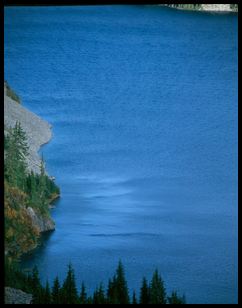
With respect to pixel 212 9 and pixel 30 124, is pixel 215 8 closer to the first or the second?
pixel 212 9

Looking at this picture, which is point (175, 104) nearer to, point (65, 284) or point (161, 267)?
point (161, 267)

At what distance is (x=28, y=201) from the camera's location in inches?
898

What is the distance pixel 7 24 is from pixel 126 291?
9634mm

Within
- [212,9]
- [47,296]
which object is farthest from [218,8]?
[47,296]

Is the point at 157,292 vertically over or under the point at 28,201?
under

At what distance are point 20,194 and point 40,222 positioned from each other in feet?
2.96

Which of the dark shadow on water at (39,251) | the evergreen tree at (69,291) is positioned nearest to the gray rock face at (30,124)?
the dark shadow on water at (39,251)

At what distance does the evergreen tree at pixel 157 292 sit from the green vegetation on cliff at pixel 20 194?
3220 mm

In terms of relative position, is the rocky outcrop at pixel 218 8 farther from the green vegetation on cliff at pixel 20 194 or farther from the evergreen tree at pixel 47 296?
the evergreen tree at pixel 47 296

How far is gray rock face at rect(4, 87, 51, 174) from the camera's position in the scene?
82.6 feet

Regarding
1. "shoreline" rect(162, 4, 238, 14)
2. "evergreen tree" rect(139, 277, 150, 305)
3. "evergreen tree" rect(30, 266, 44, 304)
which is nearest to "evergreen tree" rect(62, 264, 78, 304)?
"evergreen tree" rect(30, 266, 44, 304)

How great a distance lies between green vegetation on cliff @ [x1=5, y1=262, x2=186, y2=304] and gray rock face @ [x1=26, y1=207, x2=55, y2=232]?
1595mm

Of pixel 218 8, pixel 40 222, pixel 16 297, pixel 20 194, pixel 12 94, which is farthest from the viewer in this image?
pixel 218 8

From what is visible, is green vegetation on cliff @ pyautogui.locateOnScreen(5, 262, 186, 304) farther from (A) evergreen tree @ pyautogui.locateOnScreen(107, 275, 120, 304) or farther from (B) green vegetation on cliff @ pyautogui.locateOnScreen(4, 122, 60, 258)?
(B) green vegetation on cliff @ pyautogui.locateOnScreen(4, 122, 60, 258)
